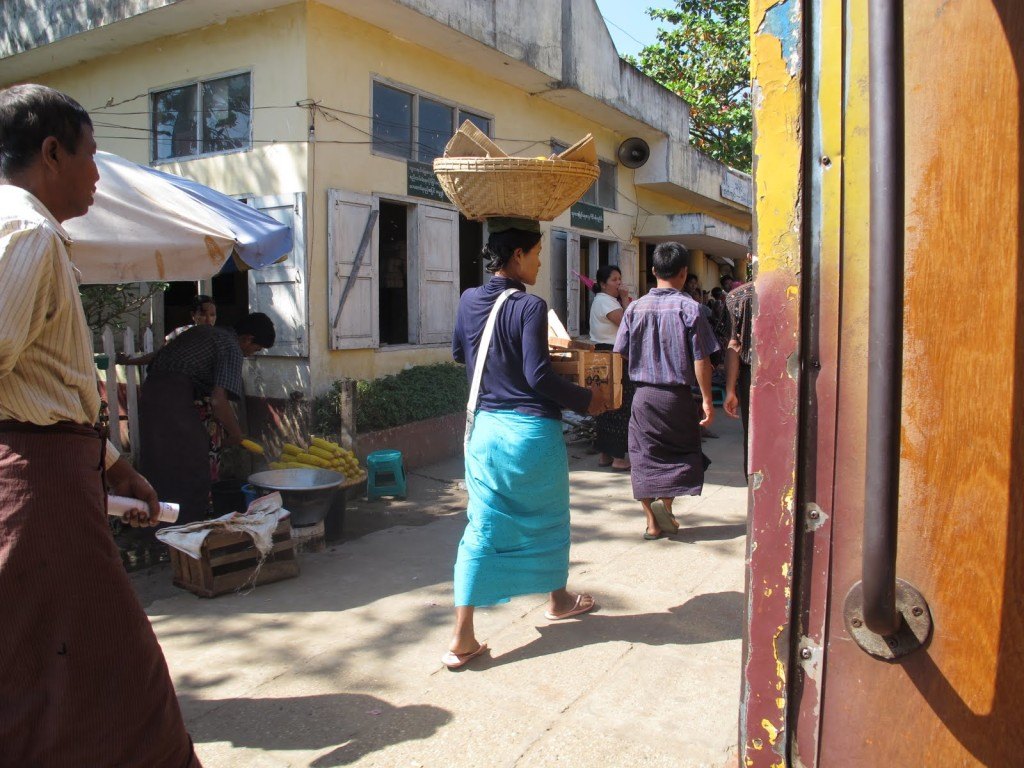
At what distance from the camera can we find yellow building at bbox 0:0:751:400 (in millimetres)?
7316

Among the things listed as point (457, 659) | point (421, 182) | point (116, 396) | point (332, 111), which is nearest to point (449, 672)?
point (457, 659)

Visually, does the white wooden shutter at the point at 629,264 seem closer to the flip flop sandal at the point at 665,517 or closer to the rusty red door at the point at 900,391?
the flip flop sandal at the point at 665,517

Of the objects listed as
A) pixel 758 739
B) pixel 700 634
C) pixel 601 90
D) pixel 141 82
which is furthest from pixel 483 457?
pixel 601 90

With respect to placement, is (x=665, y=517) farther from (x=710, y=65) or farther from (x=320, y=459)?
(x=710, y=65)

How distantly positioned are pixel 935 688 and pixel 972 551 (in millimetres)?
176

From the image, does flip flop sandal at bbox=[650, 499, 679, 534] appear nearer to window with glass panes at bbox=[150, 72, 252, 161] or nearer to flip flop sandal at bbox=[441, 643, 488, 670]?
flip flop sandal at bbox=[441, 643, 488, 670]

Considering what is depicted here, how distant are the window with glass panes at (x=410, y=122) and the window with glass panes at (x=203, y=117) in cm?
124

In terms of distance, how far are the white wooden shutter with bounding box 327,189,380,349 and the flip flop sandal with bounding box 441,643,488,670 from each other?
15.3 feet

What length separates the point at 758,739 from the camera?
1.13m

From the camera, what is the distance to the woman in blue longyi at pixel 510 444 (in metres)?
3.13

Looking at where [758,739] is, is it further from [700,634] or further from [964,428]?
[700,634]

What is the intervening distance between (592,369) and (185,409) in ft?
9.16

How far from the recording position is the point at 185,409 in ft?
16.1

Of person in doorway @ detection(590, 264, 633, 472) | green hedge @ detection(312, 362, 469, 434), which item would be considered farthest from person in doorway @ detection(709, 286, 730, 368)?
green hedge @ detection(312, 362, 469, 434)
